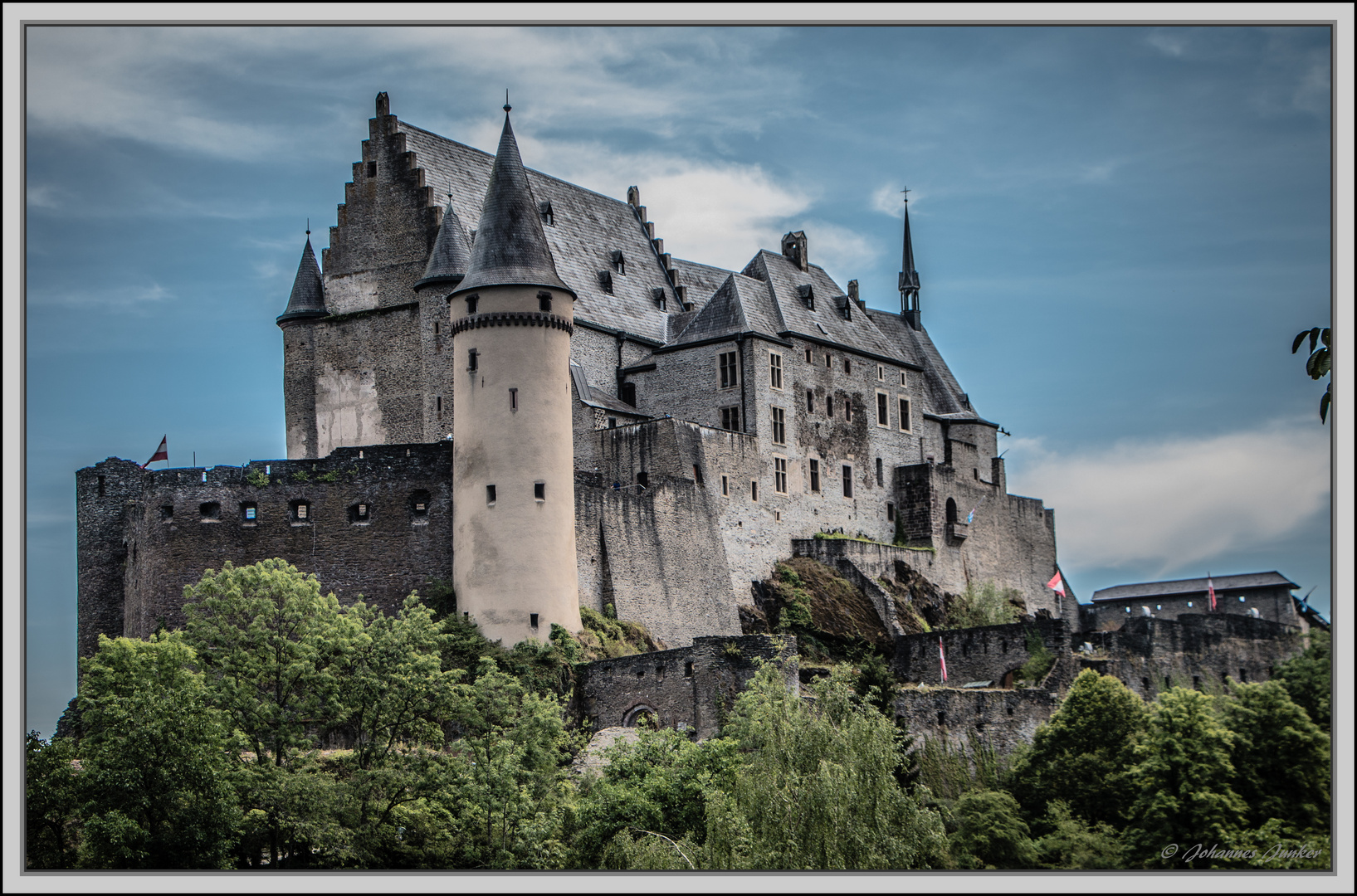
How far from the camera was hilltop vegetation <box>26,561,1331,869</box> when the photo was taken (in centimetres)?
3719

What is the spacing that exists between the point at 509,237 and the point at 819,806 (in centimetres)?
2385

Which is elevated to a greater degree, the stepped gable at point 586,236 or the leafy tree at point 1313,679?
the stepped gable at point 586,236

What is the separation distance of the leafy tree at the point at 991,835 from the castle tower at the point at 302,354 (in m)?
30.5

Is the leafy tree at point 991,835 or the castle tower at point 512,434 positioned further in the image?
the castle tower at point 512,434

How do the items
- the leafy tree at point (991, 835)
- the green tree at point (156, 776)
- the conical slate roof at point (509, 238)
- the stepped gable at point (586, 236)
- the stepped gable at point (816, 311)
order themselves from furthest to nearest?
the stepped gable at point (816, 311)
the stepped gable at point (586, 236)
the conical slate roof at point (509, 238)
the leafy tree at point (991, 835)
the green tree at point (156, 776)

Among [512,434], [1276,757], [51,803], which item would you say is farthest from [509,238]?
[1276,757]

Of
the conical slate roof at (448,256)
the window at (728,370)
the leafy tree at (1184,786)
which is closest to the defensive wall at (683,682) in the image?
the leafy tree at (1184,786)

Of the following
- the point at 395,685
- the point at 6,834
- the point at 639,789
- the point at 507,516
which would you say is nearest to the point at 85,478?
the point at 507,516

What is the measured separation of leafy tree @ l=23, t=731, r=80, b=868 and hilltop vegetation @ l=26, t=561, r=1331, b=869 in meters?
0.06

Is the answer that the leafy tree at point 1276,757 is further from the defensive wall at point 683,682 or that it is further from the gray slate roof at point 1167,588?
the gray slate roof at point 1167,588

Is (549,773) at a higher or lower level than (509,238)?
lower

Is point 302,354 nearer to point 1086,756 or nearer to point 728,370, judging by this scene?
point 728,370

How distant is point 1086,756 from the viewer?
44469mm

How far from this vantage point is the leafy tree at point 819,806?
1412 inches
